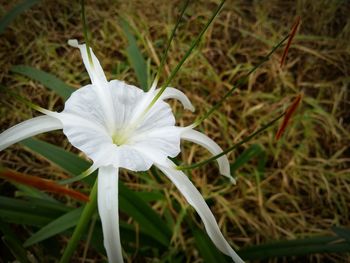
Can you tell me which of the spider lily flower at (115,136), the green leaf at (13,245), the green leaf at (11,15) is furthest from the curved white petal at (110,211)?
the green leaf at (11,15)

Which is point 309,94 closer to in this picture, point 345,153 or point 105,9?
point 345,153

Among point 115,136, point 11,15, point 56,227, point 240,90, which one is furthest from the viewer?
point 240,90

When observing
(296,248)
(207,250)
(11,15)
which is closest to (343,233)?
(296,248)

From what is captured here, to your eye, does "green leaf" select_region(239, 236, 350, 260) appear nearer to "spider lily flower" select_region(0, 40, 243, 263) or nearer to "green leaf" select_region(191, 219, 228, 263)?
"green leaf" select_region(191, 219, 228, 263)

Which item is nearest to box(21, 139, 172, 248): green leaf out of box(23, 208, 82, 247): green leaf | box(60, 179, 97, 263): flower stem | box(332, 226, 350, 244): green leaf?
→ box(23, 208, 82, 247): green leaf

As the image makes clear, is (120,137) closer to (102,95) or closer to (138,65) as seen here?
(102,95)

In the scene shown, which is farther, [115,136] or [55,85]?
[55,85]

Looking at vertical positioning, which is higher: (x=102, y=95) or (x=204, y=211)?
(x=102, y=95)

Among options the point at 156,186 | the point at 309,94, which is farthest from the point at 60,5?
the point at 309,94

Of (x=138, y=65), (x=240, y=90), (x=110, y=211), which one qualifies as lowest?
(x=110, y=211)
